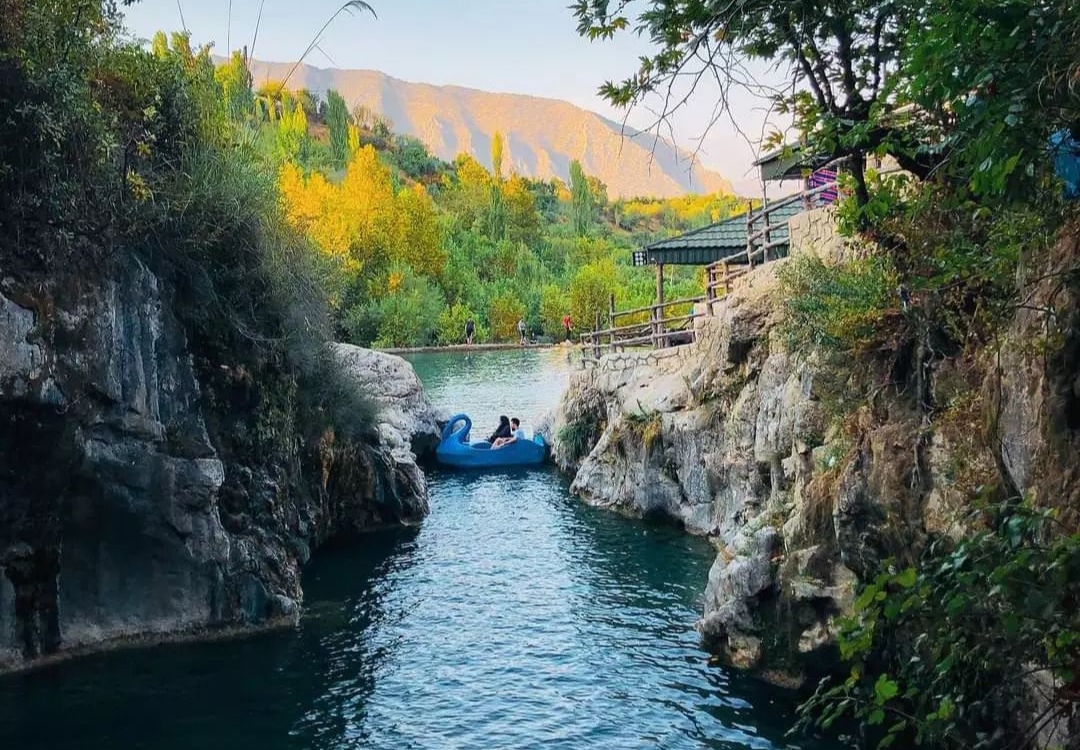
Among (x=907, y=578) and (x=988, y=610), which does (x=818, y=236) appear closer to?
(x=988, y=610)

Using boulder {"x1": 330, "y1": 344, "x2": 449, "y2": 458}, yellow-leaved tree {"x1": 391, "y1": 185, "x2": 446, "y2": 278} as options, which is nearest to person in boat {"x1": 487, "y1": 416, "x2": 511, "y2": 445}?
boulder {"x1": 330, "y1": 344, "x2": 449, "y2": 458}

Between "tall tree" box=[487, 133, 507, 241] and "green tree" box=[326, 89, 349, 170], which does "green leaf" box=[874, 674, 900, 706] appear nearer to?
"tall tree" box=[487, 133, 507, 241]

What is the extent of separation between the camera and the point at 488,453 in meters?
29.2

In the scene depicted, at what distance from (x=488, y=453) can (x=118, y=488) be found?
16530mm

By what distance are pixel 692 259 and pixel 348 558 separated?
45.6 ft

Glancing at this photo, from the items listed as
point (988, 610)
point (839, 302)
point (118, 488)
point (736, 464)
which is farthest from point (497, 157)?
point (988, 610)

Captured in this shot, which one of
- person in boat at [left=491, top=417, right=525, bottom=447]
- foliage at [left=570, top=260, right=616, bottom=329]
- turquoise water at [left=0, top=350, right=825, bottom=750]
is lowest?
turquoise water at [left=0, top=350, right=825, bottom=750]

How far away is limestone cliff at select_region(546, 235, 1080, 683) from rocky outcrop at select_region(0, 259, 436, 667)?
6.87 metres

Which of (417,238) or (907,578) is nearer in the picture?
(907,578)

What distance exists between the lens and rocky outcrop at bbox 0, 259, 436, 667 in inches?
484

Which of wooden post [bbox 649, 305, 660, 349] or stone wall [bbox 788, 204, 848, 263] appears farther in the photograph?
wooden post [bbox 649, 305, 660, 349]

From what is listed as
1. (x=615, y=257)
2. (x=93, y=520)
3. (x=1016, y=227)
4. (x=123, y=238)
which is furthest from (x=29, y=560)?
(x=615, y=257)

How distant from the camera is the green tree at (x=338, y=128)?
A: 92.1 metres

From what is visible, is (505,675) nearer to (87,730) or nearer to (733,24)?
(87,730)
